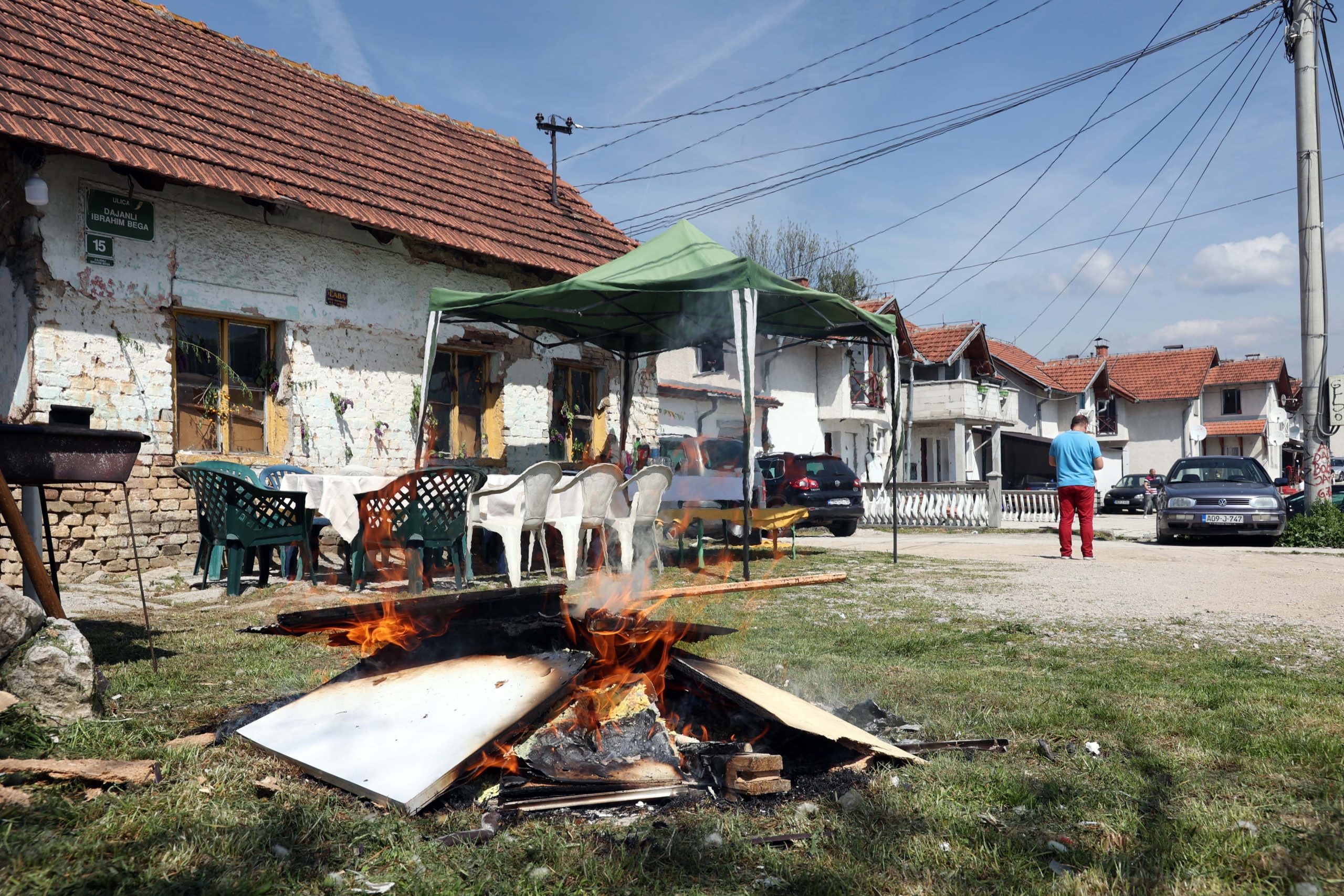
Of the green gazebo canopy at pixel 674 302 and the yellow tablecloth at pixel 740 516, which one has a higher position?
the green gazebo canopy at pixel 674 302

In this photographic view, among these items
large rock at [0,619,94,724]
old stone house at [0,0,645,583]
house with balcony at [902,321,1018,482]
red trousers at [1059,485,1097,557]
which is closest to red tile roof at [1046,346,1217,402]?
house with balcony at [902,321,1018,482]

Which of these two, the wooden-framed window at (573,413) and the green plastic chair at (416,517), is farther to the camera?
the wooden-framed window at (573,413)

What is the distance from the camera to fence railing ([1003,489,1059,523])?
25000 millimetres

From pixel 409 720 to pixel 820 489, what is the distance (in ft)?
52.4

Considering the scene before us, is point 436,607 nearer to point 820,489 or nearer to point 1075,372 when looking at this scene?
point 820,489

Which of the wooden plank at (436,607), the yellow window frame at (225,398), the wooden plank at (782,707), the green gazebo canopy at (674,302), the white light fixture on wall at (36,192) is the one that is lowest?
the wooden plank at (782,707)

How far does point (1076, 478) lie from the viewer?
11.8 meters

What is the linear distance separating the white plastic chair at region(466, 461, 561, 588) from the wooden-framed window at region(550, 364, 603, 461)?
5.64 m

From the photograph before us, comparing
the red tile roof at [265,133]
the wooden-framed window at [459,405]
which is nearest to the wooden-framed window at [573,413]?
the wooden-framed window at [459,405]

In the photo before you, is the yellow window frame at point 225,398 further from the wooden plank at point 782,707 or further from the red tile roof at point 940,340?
the red tile roof at point 940,340

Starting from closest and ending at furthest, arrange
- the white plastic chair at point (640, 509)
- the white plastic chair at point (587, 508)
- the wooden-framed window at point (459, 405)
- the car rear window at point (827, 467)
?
the white plastic chair at point (587, 508)
the white plastic chair at point (640, 509)
the wooden-framed window at point (459, 405)
the car rear window at point (827, 467)

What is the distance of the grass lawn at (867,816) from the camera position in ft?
7.65

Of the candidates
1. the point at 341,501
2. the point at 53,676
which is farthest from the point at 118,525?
the point at 53,676

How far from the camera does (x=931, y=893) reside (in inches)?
90.1
